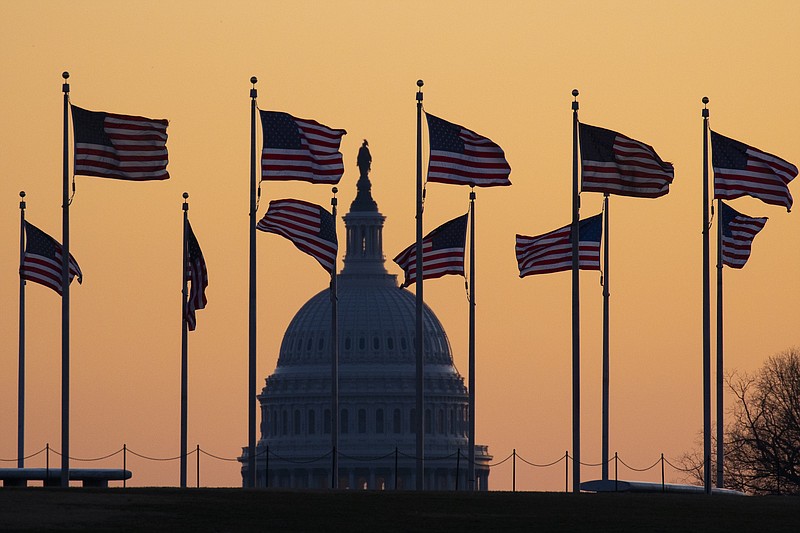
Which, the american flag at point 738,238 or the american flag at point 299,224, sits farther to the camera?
the american flag at point 738,238

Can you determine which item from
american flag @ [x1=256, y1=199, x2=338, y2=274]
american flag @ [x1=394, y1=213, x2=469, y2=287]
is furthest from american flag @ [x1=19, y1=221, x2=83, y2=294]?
american flag @ [x1=394, y1=213, x2=469, y2=287]

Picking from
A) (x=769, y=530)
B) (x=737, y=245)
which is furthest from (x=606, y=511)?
(x=737, y=245)

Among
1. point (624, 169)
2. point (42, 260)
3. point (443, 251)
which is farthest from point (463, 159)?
point (42, 260)

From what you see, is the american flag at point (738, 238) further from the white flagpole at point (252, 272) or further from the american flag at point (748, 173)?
the white flagpole at point (252, 272)

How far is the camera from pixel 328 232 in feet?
305

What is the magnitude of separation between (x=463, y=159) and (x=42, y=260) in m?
14.8

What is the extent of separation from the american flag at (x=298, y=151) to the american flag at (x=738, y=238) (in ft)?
49.3

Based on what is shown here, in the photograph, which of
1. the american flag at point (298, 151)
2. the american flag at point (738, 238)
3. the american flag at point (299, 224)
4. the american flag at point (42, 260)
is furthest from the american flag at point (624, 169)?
the american flag at point (42, 260)

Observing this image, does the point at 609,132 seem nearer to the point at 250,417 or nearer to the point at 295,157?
the point at 295,157

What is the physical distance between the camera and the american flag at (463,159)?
89.1 metres

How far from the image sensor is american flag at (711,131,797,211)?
9094 cm

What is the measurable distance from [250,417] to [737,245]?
17124mm

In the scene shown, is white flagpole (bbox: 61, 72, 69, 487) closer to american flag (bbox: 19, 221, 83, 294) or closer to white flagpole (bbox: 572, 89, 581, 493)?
american flag (bbox: 19, 221, 83, 294)

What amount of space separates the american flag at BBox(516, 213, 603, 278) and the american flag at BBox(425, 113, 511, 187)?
546 cm
